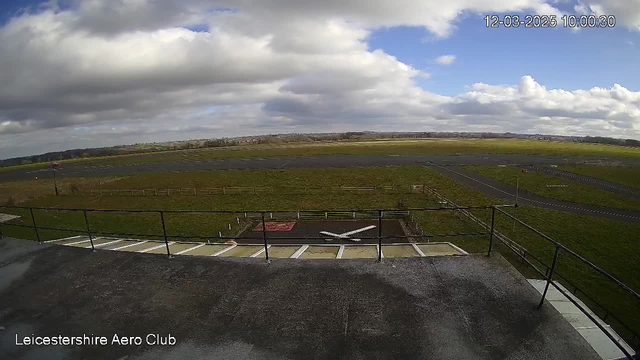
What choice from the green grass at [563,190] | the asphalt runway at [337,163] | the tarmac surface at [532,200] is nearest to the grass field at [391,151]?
the asphalt runway at [337,163]

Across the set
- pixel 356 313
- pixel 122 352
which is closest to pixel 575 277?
pixel 356 313

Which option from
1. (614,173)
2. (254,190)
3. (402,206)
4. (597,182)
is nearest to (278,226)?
(402,206)

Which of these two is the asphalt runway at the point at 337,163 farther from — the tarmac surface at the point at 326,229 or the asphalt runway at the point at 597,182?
the tarmac surface at the point at 326,229

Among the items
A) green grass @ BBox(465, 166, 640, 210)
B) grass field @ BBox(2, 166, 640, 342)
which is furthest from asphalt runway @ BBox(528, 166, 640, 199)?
grass field @ BBox(2, 166, 640, 342)

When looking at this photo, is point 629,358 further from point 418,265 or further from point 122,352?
point 122,352

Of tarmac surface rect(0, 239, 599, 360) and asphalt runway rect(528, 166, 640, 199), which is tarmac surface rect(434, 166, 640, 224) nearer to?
asphalt runway rect(528, 166, 640, 199)

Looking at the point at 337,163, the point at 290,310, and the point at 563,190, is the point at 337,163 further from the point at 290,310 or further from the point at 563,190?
the point at 290,310
